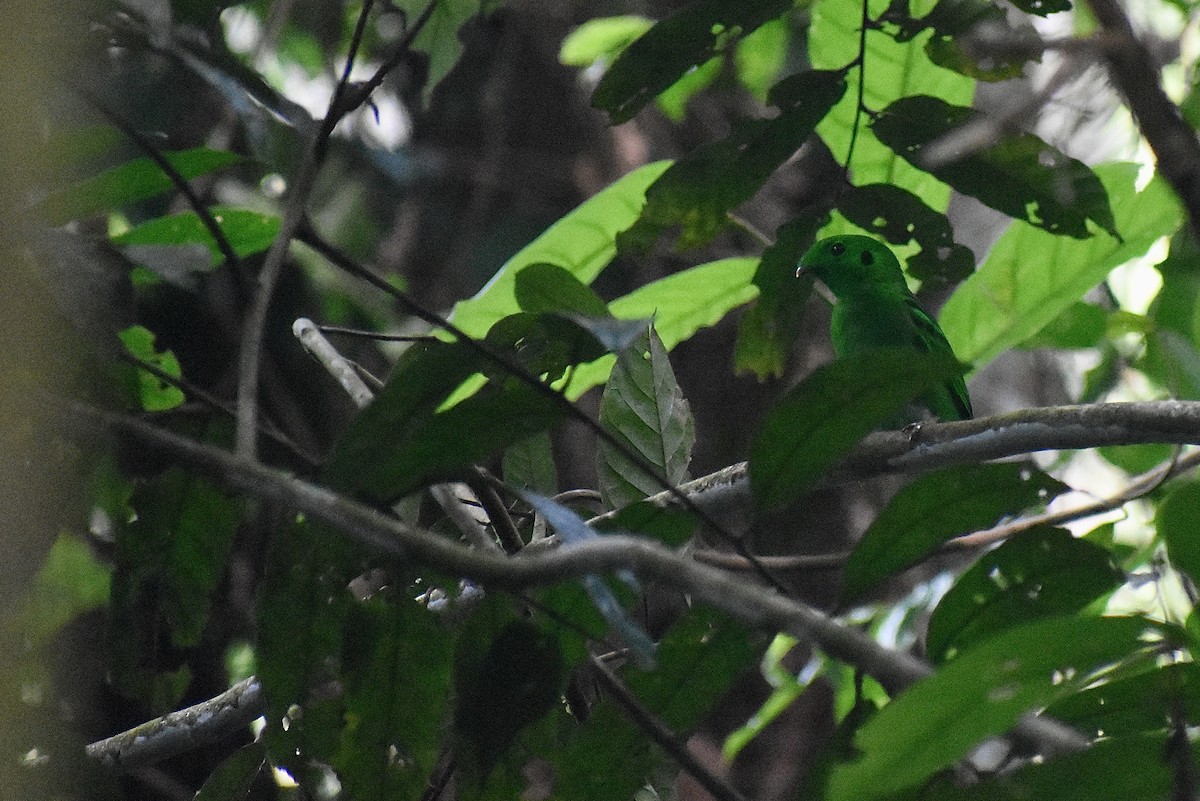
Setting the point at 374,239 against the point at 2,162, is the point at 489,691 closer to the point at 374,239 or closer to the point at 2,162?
the point at 2,162

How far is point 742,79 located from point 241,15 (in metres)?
2.38

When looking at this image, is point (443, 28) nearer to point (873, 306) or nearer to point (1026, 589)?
point (873, 306)

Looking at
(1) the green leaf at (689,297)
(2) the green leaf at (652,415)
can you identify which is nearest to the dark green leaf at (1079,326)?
(1) the green leaf at (689,297)

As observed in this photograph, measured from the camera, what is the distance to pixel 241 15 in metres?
4.84

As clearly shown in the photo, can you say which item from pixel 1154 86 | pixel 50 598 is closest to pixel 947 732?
pixel 1154 86

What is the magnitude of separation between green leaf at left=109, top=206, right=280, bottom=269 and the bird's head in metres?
1.66

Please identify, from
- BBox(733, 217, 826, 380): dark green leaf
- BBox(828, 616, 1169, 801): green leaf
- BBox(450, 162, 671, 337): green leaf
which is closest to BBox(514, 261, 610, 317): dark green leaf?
BBox(733, 217, 826, 380): dark green leaf

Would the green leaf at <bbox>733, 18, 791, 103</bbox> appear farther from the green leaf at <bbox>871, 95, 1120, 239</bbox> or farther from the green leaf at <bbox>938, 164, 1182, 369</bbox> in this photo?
the green leaf at <bbox>871, 95, 1120, 239</bbox>

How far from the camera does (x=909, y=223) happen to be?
2.73m

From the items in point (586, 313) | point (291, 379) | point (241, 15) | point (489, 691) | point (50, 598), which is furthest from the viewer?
point (241, 15)

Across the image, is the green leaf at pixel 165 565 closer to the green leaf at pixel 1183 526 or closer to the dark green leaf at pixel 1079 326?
the green leaf at pixel 1183 526

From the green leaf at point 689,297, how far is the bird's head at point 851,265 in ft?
2.19

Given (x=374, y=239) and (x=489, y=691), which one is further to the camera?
(x=374, y=239)

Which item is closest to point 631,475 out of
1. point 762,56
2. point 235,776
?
point 235,776
